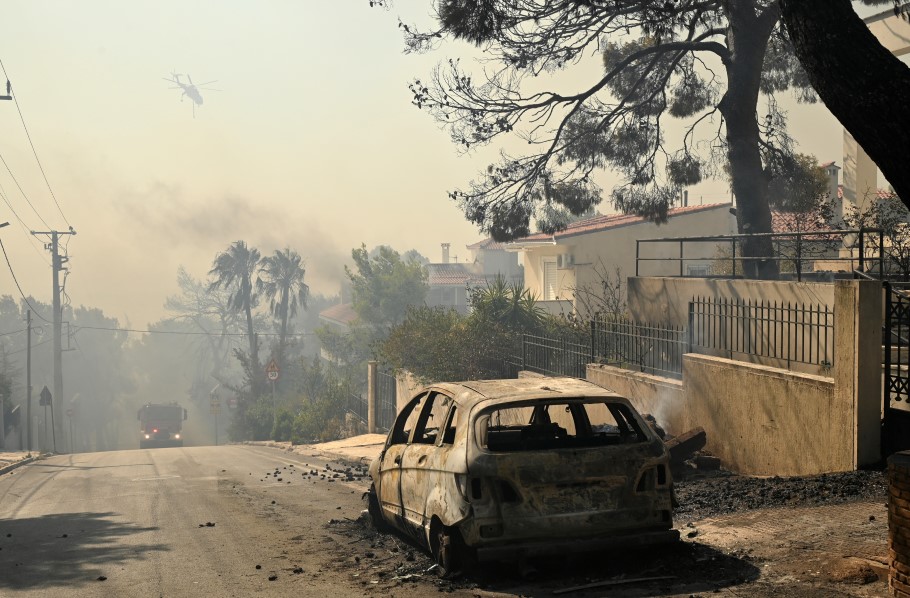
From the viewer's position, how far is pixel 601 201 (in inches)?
974

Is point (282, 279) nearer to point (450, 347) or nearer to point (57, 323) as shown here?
point (57, 323)

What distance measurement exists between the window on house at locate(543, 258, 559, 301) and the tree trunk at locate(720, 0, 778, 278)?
20118 mm

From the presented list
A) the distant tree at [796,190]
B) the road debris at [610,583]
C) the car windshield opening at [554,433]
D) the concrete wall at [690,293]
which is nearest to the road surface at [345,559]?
the road debris at [610,583]

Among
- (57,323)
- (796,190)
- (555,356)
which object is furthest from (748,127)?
(57,323)

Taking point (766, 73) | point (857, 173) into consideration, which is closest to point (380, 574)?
point (766, 73)

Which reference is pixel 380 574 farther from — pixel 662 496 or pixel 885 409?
pixel 885 409

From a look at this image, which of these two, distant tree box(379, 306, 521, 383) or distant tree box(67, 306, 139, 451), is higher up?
distant tree box(379, 306, 521, 383)

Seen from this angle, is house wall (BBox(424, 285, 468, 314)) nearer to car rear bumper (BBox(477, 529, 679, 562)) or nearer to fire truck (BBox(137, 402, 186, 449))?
fire truck (BBox(137, 402, 186, 449))

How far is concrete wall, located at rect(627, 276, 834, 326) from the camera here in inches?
627

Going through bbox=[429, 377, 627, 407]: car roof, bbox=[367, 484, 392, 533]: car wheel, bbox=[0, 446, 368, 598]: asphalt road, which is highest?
bbox=[429, 377, 627, 407]: car roof

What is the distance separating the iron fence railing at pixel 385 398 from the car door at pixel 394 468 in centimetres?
2278

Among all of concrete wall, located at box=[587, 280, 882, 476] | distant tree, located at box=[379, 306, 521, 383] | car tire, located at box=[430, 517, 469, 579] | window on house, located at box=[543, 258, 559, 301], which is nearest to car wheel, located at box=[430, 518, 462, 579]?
car tire, located at box=[430, 517, 469, 579]

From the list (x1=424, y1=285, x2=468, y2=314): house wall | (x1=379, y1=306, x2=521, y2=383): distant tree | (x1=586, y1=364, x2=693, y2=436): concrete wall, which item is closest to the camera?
(x1=586, y1=364, x2=693, y2=436): concrete wall

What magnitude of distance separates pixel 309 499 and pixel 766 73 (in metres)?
19.2
